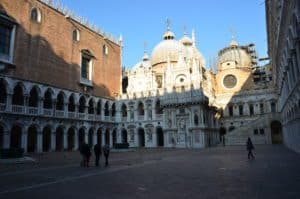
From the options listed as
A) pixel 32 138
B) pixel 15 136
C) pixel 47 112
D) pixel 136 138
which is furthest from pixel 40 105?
pixel 136 138

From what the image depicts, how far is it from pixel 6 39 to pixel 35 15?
5.80m

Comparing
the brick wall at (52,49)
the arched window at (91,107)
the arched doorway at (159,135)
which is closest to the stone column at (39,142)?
the brick wall at (52,49)

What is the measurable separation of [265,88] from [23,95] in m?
41.6

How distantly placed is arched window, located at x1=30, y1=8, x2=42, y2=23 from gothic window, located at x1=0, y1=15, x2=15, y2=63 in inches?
148

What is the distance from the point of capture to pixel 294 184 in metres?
7.97

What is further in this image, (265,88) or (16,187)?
(265,88)

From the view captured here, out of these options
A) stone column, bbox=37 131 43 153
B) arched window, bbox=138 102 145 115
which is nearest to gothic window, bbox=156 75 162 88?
arched window, bbox=138 102 145 115

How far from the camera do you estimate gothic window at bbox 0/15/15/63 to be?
28339 mm

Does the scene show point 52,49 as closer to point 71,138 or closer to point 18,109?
point 18,109

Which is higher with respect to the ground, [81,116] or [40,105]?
[40,105]

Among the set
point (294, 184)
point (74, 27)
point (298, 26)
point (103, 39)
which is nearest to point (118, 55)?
point (103, 39)

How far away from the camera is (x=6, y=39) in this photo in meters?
29.1

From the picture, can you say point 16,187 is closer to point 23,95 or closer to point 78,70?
point 23,95

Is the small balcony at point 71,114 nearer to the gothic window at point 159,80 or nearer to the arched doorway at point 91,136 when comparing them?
the arched doorway at point 91,136
